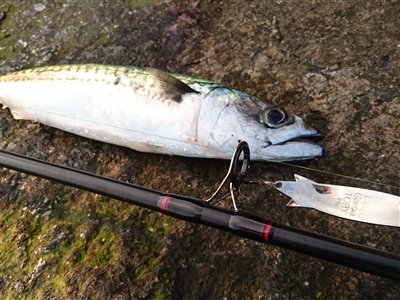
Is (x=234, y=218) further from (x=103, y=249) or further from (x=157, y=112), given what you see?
(x=157, y=112)

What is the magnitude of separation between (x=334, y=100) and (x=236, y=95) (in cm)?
58

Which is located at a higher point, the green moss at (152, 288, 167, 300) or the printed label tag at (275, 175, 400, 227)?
the printed label tag at (275, 175, 400, 227)

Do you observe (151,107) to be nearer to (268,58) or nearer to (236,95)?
(236,95)

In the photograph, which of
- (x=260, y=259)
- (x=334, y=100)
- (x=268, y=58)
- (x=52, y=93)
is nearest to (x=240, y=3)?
(x=268, y=58)

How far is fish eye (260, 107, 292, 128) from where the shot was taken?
2352 millimetres

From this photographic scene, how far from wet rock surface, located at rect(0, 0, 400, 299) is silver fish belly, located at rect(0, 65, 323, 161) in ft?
0.45

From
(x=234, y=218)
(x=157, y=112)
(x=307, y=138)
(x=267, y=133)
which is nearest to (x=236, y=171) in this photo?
(x=234, y=218)

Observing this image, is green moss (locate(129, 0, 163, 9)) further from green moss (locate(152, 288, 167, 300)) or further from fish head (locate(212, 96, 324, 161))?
green moss (locate(152, 288, 167, 300))

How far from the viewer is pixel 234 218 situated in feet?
5.60

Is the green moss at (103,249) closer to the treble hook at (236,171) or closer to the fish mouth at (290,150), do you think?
the treble hook at (236,171)

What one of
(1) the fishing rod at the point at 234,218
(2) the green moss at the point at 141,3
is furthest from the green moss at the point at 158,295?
(2) the green moss at the point at 141,3

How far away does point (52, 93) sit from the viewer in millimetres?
2723

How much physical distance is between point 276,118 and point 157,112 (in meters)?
0.61

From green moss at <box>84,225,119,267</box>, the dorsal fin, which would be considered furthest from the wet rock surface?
the dorsal fin
